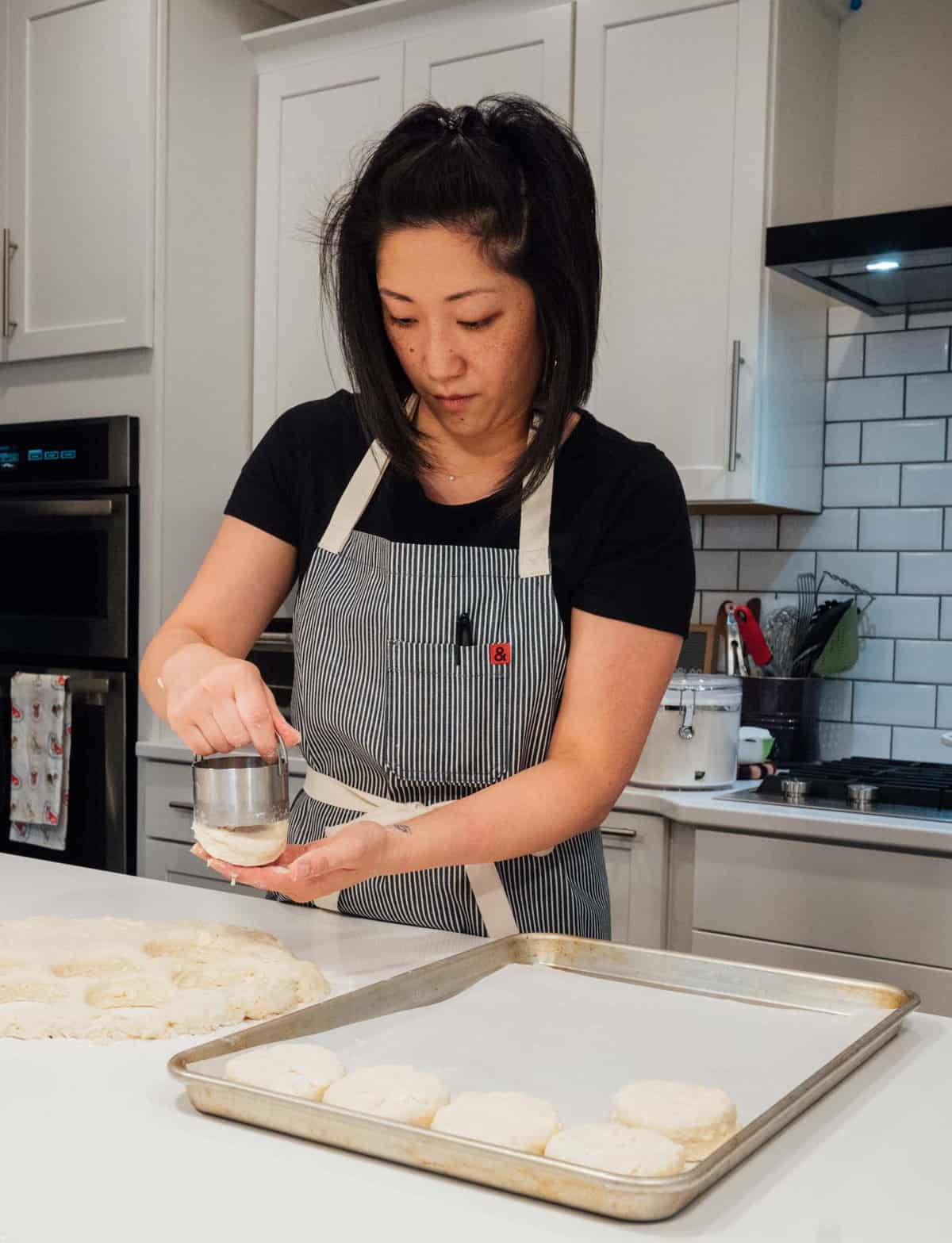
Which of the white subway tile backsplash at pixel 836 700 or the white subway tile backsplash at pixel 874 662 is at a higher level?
the white subway tile backsplash at pixel 874 662

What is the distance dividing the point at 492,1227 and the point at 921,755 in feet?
7.14

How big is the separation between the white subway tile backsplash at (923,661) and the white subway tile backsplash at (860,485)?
0.93 ft

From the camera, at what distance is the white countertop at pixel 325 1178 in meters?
0.69

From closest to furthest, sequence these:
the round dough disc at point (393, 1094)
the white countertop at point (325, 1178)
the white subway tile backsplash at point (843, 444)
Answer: the white countertop at point (325, 1178), the round dough disc at point (393, 1094), the white subway tile backsplash at point (843, 444)

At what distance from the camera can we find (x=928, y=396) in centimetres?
267

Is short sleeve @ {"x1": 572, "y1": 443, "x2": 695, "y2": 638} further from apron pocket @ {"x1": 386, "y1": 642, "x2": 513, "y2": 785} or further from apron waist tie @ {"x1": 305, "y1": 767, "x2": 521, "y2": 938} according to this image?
apron waist tie @ {"x1": 305, "y1": 767, "x2": 521, "y2": 938}

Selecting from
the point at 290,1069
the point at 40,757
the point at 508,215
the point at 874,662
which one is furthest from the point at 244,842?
the point at 40,757

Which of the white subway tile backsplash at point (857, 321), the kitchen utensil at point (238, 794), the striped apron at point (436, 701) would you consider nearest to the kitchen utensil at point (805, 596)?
the white subway tile backsplash at point (857, 321)

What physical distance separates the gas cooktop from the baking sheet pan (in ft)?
3.55

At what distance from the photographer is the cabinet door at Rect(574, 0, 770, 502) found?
2502mm

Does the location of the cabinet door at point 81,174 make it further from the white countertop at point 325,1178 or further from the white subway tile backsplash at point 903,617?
the white countertop at point 325,1178

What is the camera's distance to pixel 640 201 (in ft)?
8.54

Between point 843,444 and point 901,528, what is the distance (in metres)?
0.21

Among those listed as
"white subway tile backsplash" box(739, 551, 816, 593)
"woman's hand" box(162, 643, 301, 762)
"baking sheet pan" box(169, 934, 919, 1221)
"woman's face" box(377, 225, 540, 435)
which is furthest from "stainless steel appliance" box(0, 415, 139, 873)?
"baking sheet pan" box(169, 934, 919, 1221)
